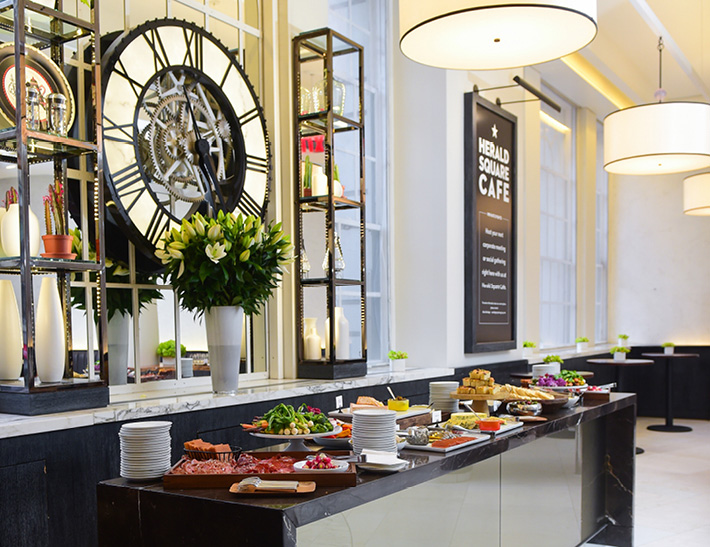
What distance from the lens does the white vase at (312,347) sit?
435cm

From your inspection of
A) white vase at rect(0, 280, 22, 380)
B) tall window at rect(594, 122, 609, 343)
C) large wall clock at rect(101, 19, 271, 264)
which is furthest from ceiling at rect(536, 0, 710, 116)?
white vase at rect(0, 280, 22, 380)

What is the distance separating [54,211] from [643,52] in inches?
300

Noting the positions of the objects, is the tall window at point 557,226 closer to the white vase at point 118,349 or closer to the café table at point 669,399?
the café table at point 669,399

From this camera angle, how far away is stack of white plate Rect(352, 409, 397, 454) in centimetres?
224

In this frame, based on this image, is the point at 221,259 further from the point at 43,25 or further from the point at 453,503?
the point at 453,503

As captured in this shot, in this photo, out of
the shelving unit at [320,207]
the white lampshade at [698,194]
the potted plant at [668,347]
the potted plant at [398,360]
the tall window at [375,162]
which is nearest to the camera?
the shelving unit at [320,207]

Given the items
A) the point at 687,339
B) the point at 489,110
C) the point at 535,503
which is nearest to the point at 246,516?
the point at 535,503

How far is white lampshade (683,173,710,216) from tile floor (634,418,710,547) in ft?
8.41

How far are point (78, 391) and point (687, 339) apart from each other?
361 inches

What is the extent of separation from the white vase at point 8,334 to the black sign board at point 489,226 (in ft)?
12.4

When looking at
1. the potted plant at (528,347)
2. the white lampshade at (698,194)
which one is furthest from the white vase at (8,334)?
the white lampshade at (698,194)

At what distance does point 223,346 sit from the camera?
3.47m

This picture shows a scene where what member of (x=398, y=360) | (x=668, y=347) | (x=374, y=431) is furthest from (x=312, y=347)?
(x=668, y=347)

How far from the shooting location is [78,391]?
2729 mm
